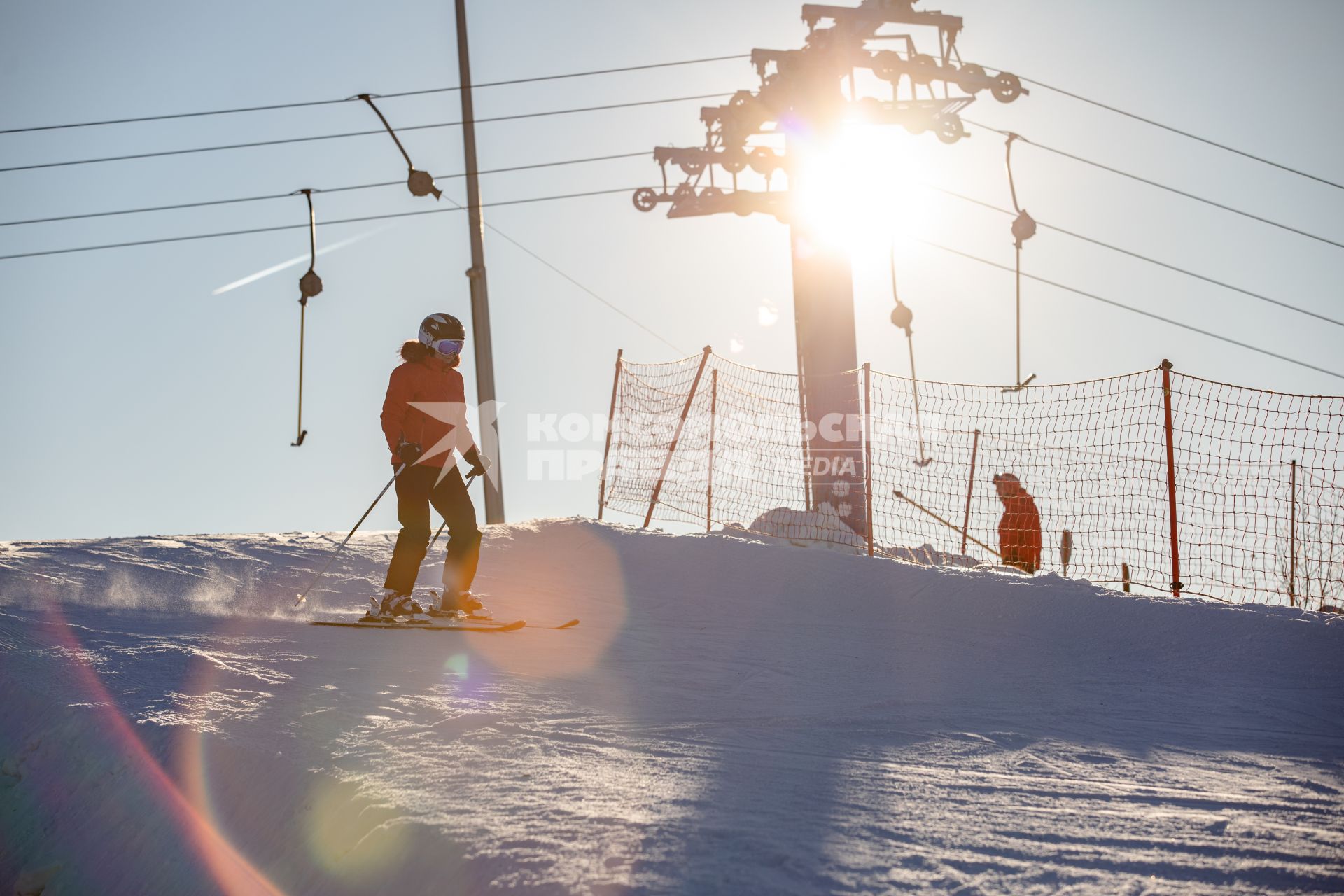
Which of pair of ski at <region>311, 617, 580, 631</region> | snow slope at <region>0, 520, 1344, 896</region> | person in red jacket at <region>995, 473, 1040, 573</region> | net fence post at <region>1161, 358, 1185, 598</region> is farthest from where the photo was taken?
person in red jacket at <region>995, 473, 1040, 573</region>

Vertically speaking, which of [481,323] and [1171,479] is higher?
[481,323]

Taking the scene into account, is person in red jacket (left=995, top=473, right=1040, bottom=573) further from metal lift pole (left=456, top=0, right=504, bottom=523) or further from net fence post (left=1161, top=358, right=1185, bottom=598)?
metal lift pole (left=456, top=0, right=504, bottom=523)

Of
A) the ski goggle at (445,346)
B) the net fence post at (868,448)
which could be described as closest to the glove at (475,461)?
the ski goggle at (445,346)

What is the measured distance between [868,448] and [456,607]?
3.98m

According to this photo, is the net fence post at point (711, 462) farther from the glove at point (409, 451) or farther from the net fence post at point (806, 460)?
the glove at point (409, 451)

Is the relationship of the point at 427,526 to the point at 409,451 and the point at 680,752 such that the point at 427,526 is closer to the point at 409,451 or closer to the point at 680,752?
the point at 409,451

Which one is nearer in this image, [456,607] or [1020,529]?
[456,607]

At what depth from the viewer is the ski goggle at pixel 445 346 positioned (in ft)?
23.4

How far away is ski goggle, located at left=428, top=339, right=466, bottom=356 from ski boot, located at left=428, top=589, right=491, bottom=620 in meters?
1.60

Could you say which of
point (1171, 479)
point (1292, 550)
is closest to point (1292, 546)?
point (1292, 550)

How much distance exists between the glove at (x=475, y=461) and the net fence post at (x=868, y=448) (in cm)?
334

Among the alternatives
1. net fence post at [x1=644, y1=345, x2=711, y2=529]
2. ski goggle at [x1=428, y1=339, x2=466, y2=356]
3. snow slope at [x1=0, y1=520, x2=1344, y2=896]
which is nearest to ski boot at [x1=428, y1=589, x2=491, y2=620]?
snow slope at [x1=0, y1=520, x2=1344, y2=896]

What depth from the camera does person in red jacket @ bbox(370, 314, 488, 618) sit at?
7.13 metres

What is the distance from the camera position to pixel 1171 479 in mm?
8211
